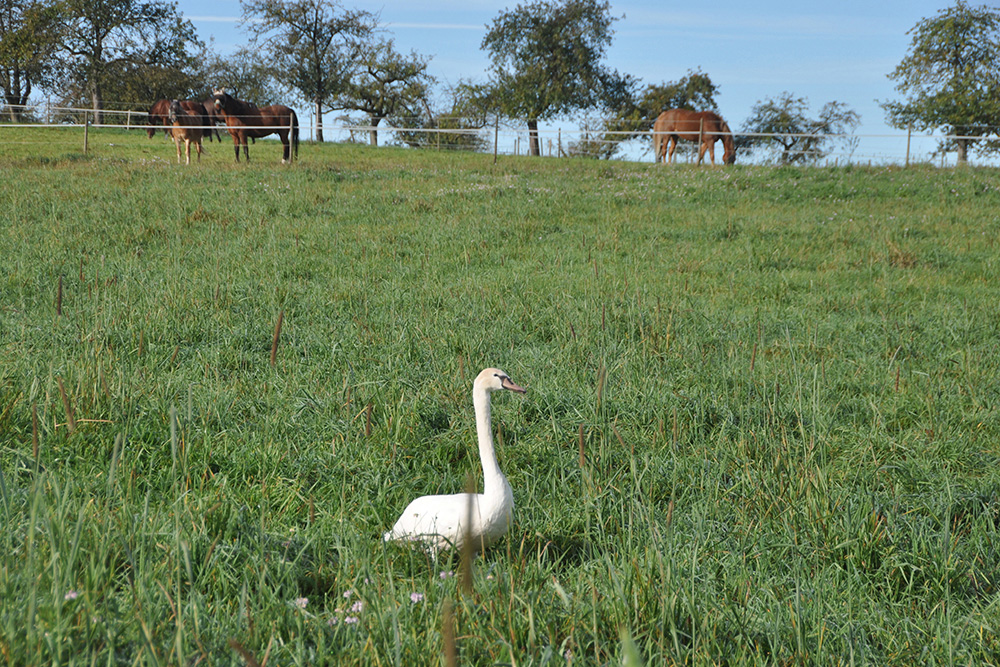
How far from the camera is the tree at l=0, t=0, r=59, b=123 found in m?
43.4

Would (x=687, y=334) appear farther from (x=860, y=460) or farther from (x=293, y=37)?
→ (x=293, y=37)

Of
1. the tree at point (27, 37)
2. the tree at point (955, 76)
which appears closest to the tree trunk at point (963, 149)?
the tree at point (955, 76)

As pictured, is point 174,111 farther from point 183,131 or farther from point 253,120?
point 253,120

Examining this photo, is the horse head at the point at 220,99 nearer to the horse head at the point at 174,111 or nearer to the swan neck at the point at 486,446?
the horse head at the point at 174,111

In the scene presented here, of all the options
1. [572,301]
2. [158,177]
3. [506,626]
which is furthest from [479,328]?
[158,177]

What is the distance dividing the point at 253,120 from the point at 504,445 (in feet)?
90.8

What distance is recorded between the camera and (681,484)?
3268 millimetres

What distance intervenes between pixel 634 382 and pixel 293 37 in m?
54.2

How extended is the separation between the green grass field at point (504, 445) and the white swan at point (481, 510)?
0.11 metres

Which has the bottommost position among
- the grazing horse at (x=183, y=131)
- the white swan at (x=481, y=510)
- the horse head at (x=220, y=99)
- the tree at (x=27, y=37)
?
the white swan at (x=481, y=510)

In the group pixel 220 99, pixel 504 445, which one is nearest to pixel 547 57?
pixel 220 99

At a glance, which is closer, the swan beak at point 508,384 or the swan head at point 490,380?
the swan beak at point 508,384

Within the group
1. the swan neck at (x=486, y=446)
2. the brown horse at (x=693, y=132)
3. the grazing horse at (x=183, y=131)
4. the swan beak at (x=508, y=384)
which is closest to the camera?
the swan beak at (x=508, y=384)

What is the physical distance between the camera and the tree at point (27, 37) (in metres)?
43.4
